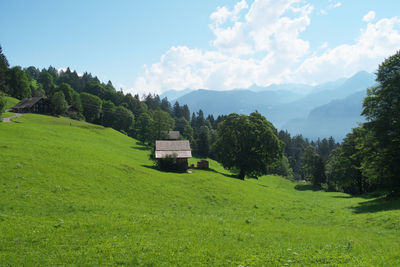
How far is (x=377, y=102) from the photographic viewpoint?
28391 mm

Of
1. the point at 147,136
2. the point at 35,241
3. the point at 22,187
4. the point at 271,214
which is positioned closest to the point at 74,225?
the point at 35,241

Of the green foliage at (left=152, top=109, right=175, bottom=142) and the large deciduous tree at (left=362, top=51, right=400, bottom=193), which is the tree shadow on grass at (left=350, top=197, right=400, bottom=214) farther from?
the green foliage at (left=152, top=109, right=175, bottom=142)

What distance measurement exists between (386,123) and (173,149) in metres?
35.0

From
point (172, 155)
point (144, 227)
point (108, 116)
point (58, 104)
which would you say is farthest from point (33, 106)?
point (144, 227)

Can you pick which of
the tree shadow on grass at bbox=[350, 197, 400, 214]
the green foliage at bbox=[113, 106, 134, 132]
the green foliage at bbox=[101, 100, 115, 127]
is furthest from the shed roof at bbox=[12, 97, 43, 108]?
the tree shadow on grass at bbox=[350, 197, 400, 214]

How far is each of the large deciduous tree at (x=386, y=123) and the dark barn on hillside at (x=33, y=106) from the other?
348 feet

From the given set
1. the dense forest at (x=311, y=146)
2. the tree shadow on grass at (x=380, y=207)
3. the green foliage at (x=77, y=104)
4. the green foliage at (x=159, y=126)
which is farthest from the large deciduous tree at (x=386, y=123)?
the green foliage at (x=77, y=104)

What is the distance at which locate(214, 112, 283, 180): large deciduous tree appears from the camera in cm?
5178

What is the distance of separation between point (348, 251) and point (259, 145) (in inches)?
1642

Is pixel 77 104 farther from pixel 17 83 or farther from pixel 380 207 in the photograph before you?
pixel 380 207

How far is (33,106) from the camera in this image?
8744cm

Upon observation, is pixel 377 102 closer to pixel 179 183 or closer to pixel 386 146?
pixel 386 146

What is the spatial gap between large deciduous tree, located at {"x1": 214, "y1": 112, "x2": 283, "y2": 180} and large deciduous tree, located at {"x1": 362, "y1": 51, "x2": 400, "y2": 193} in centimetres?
2328

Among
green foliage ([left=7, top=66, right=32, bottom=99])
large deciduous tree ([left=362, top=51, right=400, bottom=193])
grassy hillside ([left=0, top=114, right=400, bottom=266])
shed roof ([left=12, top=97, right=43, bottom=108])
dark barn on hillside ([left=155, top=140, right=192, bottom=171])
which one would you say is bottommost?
grassy hillside ([left=0, top=114, right=400, bottom=266])
